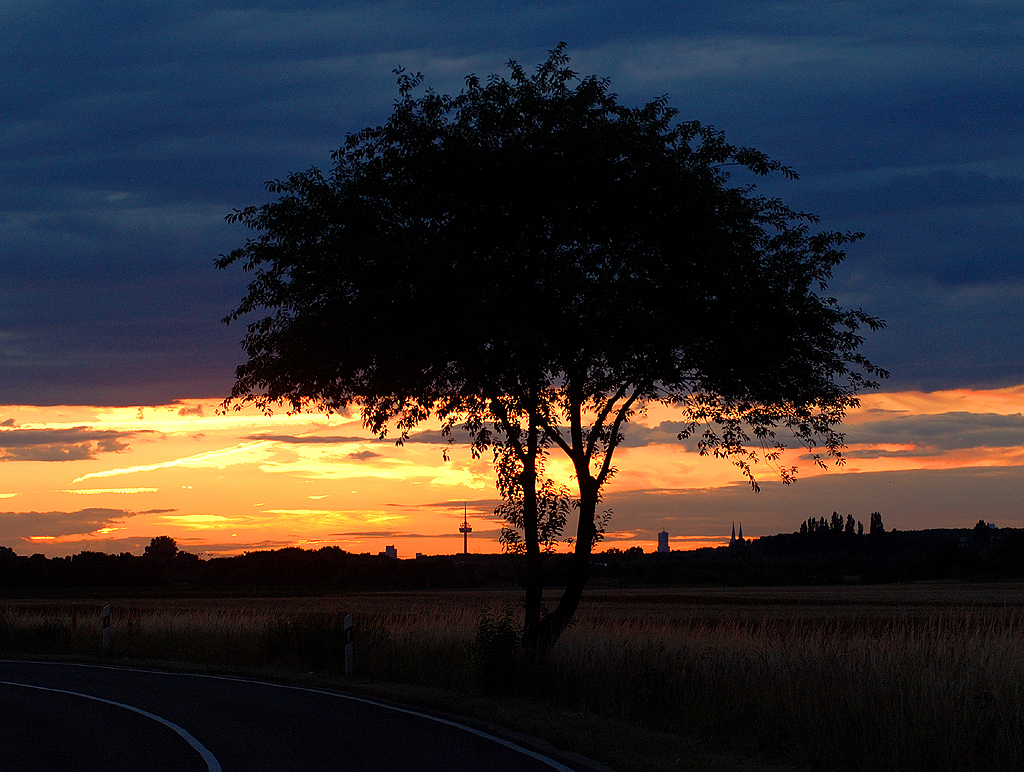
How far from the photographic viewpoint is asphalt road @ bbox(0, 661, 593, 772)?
11.8 metres

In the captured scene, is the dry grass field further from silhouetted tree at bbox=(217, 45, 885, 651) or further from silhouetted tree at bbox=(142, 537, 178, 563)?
silhouetted tree at bbox=(142, 537, 178, 563)

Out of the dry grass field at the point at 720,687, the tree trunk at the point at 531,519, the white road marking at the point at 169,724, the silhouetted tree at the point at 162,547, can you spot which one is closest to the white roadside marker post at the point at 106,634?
the dry grass field at the point at 720,687

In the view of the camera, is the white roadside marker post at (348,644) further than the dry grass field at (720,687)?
Yes

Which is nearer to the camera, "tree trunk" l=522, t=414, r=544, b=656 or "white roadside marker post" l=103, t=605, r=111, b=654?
"tree trunk" l=522, t=414, r=544, b=656

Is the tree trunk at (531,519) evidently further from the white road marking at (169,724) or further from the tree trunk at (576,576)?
the white road marking at (169,724)

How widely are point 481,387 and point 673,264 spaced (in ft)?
13.7

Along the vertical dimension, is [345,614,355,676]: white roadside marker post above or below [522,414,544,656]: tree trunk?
below

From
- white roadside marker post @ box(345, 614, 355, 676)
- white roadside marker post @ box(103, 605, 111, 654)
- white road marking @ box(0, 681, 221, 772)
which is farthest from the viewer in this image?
white roadside marker post @ box(103, 605, 111, 654)

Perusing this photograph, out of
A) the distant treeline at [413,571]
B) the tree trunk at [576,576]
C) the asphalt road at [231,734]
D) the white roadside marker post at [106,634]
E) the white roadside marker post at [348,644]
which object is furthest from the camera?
the distant treeline at [413,571]

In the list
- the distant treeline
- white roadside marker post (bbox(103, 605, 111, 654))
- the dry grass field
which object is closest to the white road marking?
the dry grass field

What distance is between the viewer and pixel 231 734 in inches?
561

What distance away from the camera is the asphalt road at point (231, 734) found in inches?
463

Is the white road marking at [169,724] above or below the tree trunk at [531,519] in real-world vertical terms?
below

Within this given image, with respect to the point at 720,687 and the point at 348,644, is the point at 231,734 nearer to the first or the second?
the point at 720,687
